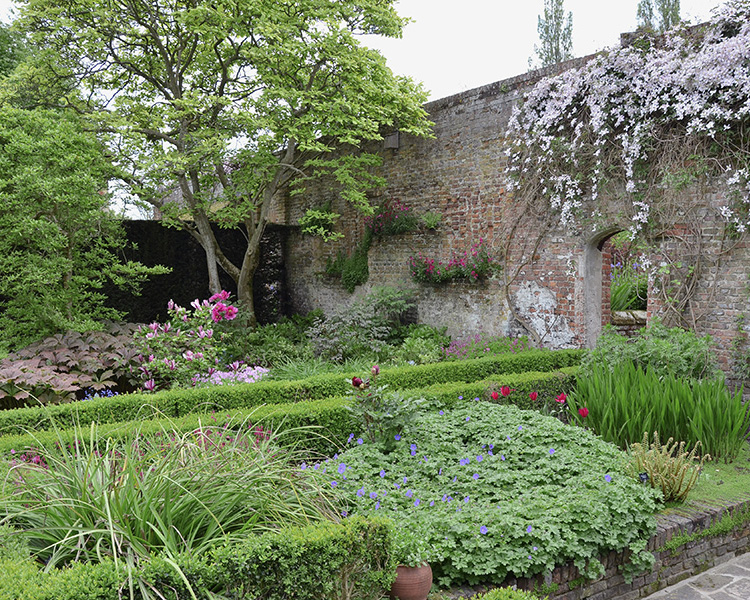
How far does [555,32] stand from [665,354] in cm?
2231

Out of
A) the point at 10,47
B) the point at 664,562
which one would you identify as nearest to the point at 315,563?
the point at 664,562

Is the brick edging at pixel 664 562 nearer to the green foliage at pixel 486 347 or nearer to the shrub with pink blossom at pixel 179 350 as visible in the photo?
the green foliage at pixel 486 347

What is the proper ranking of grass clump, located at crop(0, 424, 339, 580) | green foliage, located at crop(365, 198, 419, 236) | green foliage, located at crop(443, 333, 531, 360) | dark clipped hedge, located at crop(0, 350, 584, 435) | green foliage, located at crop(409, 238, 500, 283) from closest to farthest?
grass clump, located at crop(0, 424, 339, 580) < dark clipped hedge, located at crop(0, 350, 584, 435) < green foliage, located at crop(443, 333, 531, 360) < green foliage, located at crop(409, 238, 500, 283) < green foliage, located at crop(365, 198, 419, 236)

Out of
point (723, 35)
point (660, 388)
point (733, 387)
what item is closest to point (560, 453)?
point (660, 388)

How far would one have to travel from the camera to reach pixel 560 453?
3.98 m

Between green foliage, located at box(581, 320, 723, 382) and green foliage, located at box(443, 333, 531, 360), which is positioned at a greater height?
green foliage, located at box(581, 320, 723, 382)

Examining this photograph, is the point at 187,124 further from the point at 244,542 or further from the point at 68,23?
the point at 244,542

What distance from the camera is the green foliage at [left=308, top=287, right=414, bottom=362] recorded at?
8.15m

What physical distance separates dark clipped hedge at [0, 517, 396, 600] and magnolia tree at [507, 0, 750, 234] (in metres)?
5.35

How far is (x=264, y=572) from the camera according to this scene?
7.43 ft

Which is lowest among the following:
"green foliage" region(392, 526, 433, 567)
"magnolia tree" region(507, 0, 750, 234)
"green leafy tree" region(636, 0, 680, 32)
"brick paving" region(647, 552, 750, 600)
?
"brick paving" region(647, 552, 750, 600)

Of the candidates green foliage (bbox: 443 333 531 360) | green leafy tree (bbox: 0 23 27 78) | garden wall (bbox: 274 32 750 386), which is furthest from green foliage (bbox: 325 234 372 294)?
green leafy tree (bbox: 0 23 27 78)

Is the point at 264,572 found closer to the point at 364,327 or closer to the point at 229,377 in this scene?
the point at 229,377

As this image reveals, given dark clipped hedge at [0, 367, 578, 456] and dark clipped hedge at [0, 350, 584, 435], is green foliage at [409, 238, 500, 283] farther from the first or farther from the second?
dark clipped hedge at [0, 367, 578, 456]
